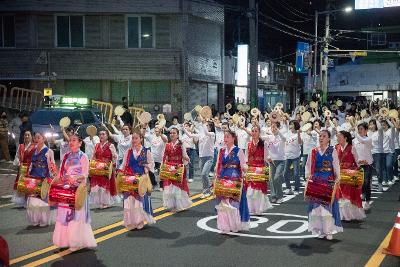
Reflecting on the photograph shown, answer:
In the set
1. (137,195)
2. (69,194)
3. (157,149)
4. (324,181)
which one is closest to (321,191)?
(324,181)

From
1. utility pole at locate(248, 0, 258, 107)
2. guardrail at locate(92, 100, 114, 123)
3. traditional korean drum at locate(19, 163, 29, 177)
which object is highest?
utility pole at locate(248, 0, 258, 107)

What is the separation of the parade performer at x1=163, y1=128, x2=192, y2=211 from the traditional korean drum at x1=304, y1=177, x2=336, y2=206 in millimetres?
3025

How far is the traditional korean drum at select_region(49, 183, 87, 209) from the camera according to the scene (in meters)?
7.14

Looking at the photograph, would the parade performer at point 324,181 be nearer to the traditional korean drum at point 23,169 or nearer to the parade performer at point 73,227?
the parade performer at point 73,227

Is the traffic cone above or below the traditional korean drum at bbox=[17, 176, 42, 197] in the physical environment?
below

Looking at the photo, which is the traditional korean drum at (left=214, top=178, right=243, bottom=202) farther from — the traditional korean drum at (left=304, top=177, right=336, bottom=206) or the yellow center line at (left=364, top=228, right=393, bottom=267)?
the yellow center line at (left=364, top=228, right=393, bottom=267)

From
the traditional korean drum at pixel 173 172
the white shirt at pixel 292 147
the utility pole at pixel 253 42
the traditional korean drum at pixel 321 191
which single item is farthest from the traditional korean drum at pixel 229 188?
the utility pole at pixel 253 42

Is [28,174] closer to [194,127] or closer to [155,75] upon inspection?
[194,127]

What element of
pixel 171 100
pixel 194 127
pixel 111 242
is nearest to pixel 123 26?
pixel 171 100

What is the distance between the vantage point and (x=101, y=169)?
34.7ft

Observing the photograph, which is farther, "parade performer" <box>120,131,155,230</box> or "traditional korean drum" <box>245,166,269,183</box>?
"traditional korean drum" <box>245,166,269,183</box>

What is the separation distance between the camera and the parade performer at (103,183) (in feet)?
34.7

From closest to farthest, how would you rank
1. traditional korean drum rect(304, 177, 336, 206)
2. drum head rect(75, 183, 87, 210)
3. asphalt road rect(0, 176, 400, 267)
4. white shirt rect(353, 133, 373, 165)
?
1. asphalt road rect(0, 176, 400, 267)
2. drum head rect(75, 183, 87, 210)
3. traditional korean drum rect(304, 177, 336, 206)
4. white shirt rect(353, 133, 373, 165)

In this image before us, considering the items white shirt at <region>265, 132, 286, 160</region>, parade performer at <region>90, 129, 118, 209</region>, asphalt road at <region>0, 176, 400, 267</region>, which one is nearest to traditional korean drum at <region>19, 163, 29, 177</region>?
asphalt road at <region>0, 176, 400, 267</region>
